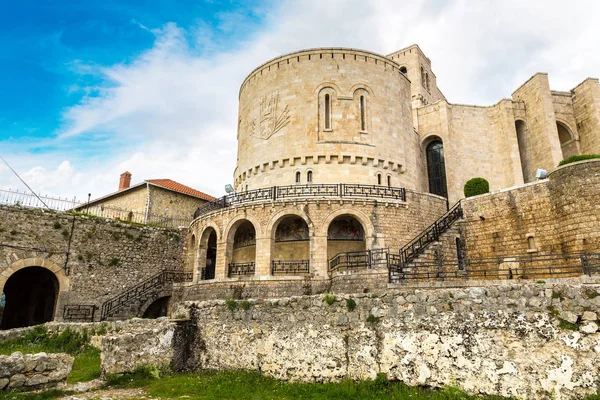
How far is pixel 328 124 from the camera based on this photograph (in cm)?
2511

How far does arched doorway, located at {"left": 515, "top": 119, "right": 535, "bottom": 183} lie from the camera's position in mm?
27562

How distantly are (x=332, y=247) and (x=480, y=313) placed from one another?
45.1ft

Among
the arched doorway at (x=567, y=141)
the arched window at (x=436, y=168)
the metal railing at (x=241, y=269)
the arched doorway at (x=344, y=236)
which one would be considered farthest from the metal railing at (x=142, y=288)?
the arched doorway at (x=567, y=141)

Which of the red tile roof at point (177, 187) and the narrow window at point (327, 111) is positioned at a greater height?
the narrow window at point (327, 111)

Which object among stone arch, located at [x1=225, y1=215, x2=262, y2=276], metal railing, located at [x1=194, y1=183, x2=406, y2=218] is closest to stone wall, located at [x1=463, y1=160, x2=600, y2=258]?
metal railing, located at [x1=194, y1=183, x2=406, y2=218]

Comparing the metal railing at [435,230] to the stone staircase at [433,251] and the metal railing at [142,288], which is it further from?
the metal railing at [142,288]

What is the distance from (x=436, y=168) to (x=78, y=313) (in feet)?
81.4

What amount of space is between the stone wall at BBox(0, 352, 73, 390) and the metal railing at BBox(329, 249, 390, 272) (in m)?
11.8

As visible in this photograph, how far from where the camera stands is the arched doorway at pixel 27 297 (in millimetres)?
23938

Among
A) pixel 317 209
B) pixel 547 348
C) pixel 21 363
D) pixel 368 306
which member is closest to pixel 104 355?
pixel 21 363

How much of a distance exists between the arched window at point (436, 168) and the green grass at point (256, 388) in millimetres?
22078

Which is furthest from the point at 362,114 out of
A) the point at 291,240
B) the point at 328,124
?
the point at 291,240

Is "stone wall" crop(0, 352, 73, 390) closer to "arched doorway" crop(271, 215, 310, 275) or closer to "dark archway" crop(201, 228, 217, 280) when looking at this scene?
"arched doorway" crop(271, 215, 310, 275)

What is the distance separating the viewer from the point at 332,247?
21.2m
